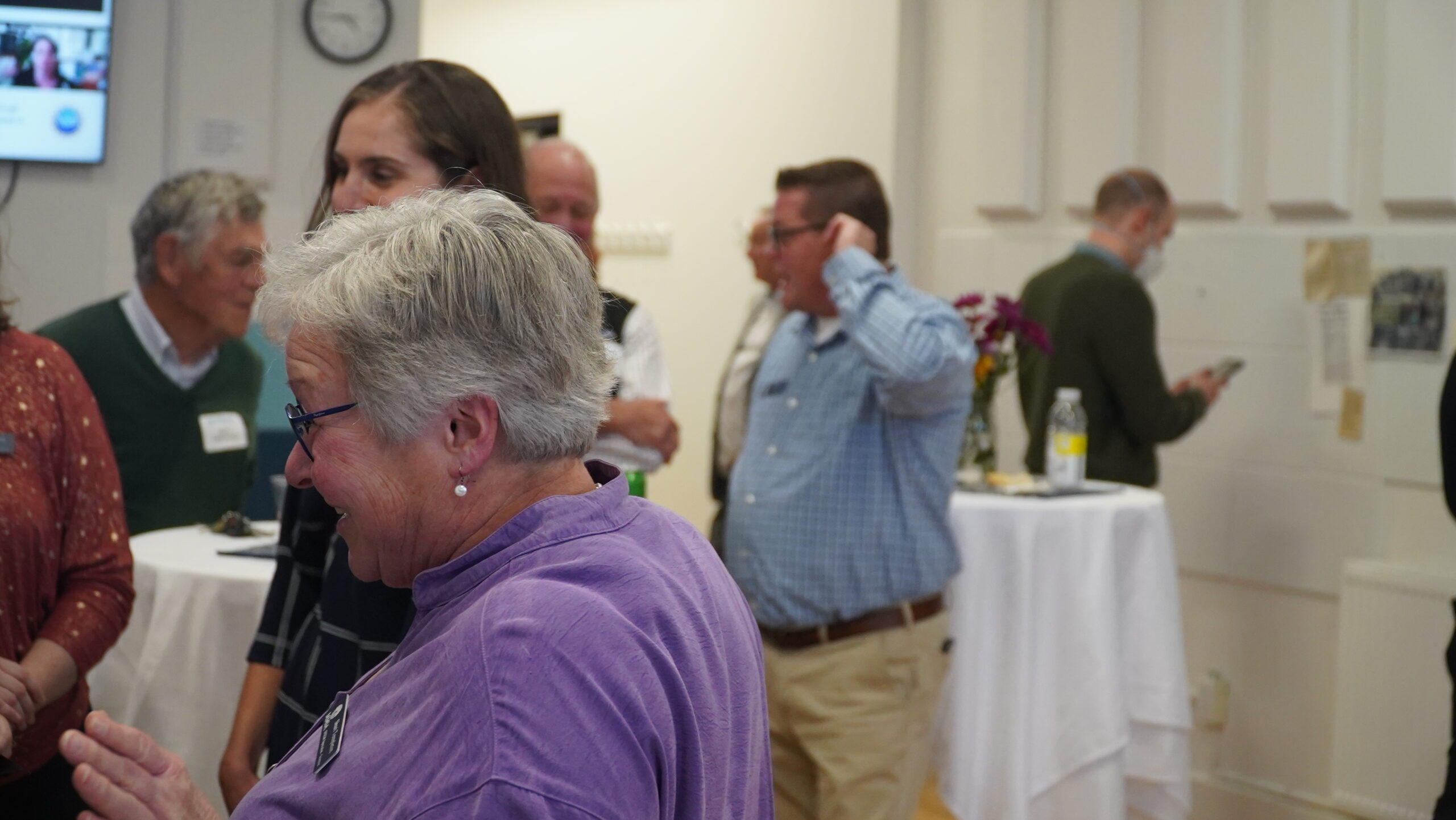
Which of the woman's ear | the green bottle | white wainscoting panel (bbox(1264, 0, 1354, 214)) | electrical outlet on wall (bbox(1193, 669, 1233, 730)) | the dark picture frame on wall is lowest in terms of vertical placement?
electrical outlet on wall (bbox(1193, 669, 1233, 730))

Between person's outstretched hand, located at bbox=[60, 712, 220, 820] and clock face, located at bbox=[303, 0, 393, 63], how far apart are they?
129 inches

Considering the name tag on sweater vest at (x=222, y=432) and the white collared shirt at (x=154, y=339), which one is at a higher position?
the white collared shirt at (x=154, y=339)

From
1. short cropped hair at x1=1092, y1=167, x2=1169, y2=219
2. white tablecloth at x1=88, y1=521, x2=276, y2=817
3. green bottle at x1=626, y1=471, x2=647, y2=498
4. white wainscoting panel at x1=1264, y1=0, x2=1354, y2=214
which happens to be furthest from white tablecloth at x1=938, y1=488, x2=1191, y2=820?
white tablecloth at x1=88, y1=521, x2=276, y2=817

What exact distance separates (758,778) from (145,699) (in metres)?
1.88

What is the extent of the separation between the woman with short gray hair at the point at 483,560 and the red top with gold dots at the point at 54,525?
79cm

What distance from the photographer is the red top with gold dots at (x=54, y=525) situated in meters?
1.73

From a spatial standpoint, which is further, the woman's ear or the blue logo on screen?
the blue logo on screen

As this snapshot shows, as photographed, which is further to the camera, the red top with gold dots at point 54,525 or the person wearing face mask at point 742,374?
the person wearing face mask at point 742,374

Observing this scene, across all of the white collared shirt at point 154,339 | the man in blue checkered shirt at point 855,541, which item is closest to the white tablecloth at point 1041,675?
the man in blue checkered shirt at point 855,541

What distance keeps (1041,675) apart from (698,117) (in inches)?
141

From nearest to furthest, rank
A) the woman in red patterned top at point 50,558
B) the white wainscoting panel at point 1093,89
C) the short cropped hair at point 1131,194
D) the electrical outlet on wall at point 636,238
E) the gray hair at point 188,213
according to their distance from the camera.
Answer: the woman in red patterned top at point 50,558 < the gray hair at point 188,213 < the short cropped hair at point 1131,194 < the white wainscoting panel at point 1093,89 < the electrical outlet on wall at point 636,238

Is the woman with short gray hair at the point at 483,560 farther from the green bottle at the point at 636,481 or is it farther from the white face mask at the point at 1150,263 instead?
the white face mask at the point at 1150,263

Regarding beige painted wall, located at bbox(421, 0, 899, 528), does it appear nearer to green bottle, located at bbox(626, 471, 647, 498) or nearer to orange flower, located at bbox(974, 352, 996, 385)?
orange flower, located at bbox(974, 352, 996, 385)

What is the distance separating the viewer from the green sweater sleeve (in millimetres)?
4035
